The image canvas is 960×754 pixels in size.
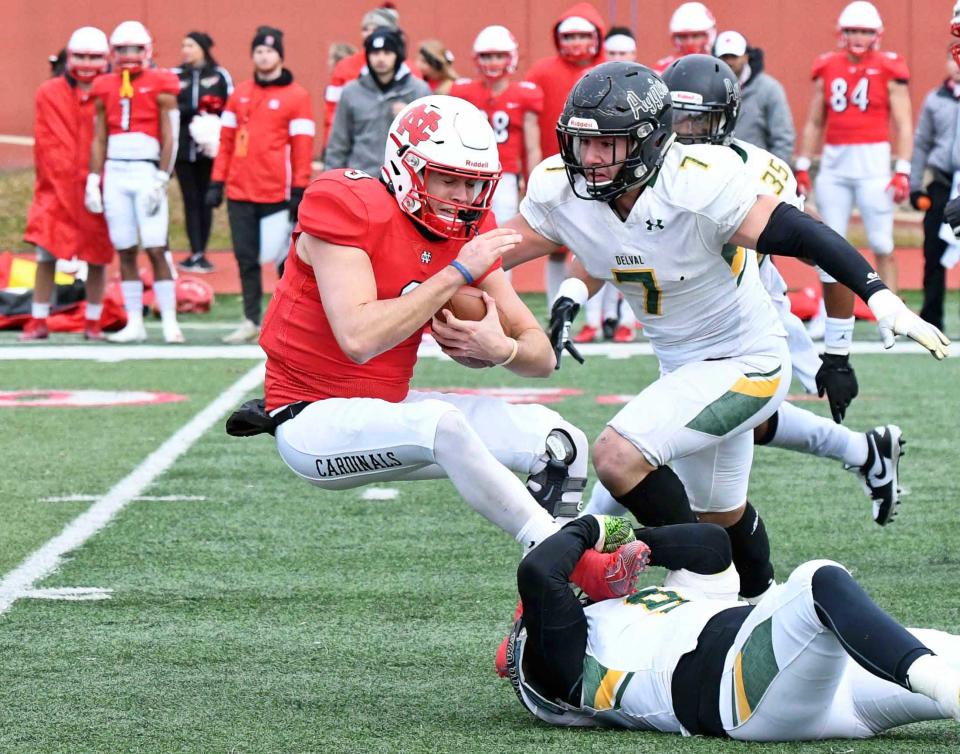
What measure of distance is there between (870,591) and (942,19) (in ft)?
49.9

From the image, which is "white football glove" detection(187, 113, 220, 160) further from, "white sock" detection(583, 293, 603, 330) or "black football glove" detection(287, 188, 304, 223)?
"white sock" detection(583, 293, 603, 330)

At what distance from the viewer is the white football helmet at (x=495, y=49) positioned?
11.1m

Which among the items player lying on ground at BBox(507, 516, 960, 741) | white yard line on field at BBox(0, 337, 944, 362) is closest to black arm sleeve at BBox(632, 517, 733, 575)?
player lying on ground at BBox(507, 516, 960, 741)

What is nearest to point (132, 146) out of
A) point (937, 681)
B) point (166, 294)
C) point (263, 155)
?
point (263, 155)

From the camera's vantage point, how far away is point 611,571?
3.61 meters

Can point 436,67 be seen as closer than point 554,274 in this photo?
No

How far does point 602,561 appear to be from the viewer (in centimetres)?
360

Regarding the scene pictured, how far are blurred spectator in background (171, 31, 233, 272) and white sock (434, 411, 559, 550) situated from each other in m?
10.0

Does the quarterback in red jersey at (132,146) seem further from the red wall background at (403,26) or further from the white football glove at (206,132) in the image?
the red wall background at (403,26)

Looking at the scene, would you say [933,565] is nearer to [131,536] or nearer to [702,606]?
[702,606]

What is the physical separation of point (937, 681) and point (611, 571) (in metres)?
0.79

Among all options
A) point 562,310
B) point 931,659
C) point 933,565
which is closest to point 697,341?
point 562,310

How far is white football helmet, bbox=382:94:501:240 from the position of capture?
163 inches

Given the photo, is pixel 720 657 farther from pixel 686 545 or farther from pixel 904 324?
pixel 904 324
